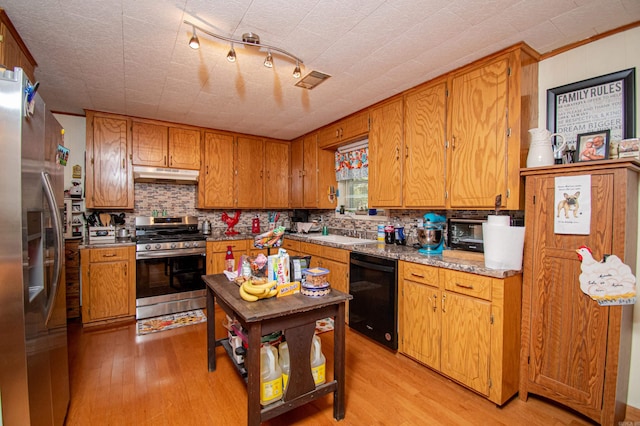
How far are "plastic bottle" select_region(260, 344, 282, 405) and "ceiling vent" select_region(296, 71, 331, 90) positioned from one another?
2.15 m

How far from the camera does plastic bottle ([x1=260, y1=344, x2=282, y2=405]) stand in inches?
64.0

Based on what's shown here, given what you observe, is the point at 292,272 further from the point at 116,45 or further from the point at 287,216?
the point at 287,216

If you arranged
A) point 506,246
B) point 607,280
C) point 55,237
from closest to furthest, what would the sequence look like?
1. point 55,237
2. point 607,280
3. point 506,246

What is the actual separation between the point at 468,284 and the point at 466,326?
0.30m

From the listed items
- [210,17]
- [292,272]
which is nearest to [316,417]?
[292,272]

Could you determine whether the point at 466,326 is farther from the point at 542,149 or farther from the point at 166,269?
the point at 166,269

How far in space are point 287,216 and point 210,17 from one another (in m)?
3.62

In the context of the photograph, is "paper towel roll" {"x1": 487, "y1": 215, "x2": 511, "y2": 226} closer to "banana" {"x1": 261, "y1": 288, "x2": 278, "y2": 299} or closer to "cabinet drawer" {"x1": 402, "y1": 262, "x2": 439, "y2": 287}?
"cabinet drawer" {"x1": 402, "y1": 262, "x2": 439, "y2": 287}

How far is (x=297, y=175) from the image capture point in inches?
181

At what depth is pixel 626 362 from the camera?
1.76m

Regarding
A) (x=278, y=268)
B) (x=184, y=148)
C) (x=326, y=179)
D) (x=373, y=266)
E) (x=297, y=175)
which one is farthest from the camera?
(x=297, y=175)

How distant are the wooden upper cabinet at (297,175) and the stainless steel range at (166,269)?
4.96 ft

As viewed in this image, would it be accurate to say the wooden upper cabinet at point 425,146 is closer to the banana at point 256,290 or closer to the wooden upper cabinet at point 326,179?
the wooden upper cabinet at point 326,179

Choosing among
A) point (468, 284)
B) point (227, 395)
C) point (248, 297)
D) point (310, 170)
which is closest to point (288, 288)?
point (248, 297)
